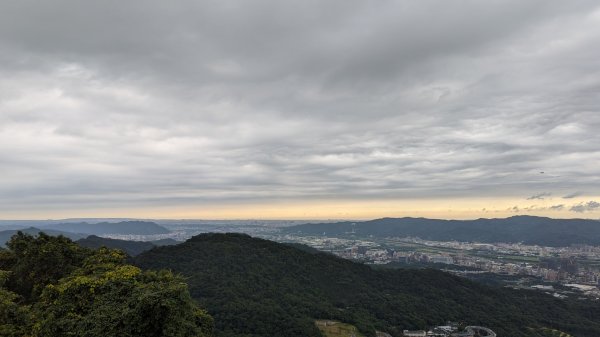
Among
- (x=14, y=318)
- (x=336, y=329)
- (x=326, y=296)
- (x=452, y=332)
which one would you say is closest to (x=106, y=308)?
(x=14, y=318)

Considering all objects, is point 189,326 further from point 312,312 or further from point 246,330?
point 312,312

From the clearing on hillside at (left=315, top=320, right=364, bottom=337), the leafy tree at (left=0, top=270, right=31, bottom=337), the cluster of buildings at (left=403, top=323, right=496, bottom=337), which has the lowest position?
the cluster of buildings at (left=403, top=323, right=496, bottom=337)

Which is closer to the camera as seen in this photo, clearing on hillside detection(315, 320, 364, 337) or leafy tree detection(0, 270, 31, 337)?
leafy tree detection(0, 270, 31, 337)

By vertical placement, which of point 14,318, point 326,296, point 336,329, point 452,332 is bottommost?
point 452,332

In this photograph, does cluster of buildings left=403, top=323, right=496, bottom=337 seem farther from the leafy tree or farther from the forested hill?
the leafy tree

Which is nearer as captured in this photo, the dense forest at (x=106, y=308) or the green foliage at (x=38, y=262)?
the dense forest at (x=106, y=308)

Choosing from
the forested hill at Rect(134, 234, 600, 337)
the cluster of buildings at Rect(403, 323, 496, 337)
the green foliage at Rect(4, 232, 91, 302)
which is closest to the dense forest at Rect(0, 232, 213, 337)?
the green foliage at Rect(4, 232, 91, 302)

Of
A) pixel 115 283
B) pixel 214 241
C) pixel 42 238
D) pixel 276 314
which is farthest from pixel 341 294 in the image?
pixel 115 283

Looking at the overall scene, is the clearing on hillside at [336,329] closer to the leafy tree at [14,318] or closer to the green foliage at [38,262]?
the green foliage at [38,262]

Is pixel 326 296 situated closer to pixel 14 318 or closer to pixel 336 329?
pixel 336 329

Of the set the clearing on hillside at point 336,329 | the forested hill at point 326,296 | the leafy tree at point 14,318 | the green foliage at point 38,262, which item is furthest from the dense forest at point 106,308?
the clearing on hillside at point 336,329
